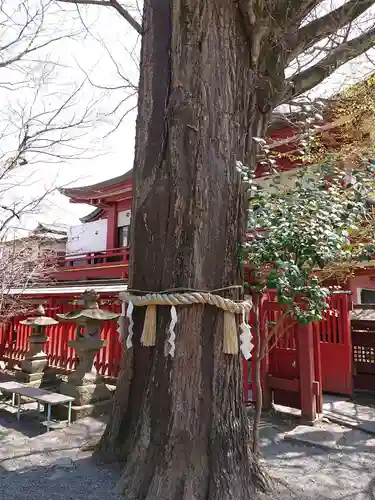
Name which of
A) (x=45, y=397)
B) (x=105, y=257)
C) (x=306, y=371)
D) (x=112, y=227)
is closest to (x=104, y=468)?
(x=45, y=397)

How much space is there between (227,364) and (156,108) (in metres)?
2.09

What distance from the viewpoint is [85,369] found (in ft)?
16.4

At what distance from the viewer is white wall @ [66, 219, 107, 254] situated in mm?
17734

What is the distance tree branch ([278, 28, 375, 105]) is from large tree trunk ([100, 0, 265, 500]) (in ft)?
2.38

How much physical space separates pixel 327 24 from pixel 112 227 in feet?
44.6

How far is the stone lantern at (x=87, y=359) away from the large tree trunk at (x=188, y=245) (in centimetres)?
187

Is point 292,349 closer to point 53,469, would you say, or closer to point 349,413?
point 349,413

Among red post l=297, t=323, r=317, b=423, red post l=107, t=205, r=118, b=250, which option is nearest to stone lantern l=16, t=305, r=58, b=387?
red post l=297, t=323, r=317, b=423

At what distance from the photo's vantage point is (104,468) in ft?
9.28

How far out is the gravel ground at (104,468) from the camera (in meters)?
2.62

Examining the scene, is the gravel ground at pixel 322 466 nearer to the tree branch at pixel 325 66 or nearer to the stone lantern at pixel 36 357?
the tree branch at pixel 325 66

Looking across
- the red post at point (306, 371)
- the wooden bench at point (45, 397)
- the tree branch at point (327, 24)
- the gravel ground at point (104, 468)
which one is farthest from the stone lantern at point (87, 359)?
the tree branch at point (327, 24)

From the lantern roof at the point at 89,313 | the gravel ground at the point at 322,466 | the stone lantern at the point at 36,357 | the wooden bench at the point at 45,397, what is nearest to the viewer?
the gravel ground at the point at 322,466

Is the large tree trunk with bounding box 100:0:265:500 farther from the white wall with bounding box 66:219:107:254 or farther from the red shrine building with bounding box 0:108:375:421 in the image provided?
the white wall with bounding box 66:219:107:254
